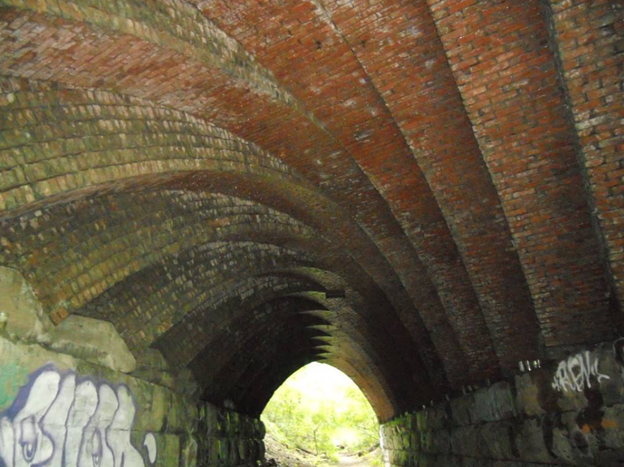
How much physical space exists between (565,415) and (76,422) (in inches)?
269

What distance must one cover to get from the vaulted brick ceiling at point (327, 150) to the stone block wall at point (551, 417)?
0.44 m

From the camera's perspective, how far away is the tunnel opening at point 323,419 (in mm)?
40688

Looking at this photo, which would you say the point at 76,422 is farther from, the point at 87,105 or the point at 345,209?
the point at 345,209

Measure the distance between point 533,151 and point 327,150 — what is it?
277cm

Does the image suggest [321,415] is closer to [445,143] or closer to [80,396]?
[80,396]

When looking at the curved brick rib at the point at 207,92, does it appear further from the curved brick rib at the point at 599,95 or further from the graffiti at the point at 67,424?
the curved brick rib at the point at 599,95

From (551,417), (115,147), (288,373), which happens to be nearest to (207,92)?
(115,147)

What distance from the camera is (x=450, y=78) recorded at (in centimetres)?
619

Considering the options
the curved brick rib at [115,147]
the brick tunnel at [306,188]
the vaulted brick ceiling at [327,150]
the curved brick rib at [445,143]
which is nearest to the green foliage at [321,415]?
the brick tunnel at [306,188]

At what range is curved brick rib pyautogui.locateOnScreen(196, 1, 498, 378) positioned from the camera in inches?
219

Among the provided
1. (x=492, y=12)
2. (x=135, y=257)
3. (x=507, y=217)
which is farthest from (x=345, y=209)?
(x=492, y=12)

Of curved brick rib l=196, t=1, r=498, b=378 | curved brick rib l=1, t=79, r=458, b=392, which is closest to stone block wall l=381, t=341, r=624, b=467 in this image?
curved brick rib l=196, t=1, r=498, b=378

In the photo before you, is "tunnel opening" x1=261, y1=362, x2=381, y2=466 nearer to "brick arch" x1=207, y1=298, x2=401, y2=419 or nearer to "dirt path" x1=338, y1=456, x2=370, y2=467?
"dirt path" x1=338, y1=456, x2=370, y2=467

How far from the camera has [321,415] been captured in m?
42.9
